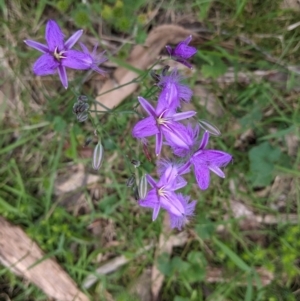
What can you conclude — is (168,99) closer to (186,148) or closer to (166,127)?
(166,127)

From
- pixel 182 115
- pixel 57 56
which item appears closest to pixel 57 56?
pixel 57 56

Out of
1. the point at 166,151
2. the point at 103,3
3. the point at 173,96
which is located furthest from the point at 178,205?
the point at 103,3

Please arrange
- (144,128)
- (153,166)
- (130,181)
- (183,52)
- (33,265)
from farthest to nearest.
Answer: (33,265) < (153,166) < (130,181) < (183,52) < (144,128)

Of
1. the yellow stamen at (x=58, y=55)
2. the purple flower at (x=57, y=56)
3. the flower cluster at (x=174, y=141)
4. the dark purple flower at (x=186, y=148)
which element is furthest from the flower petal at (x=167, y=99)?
the yellow stamen at (x=58, y=55)

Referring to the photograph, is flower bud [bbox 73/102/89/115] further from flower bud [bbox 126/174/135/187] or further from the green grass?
the green grass

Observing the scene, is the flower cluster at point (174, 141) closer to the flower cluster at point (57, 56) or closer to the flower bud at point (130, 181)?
the flower bud at point (130, 181)

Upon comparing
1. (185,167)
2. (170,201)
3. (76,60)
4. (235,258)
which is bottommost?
(235,258)

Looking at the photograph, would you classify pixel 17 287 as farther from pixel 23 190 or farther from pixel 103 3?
pixel 103 3

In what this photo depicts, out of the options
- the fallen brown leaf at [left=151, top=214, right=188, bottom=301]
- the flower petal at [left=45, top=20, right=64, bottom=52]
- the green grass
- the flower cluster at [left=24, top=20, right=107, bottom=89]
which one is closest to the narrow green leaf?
the green grass

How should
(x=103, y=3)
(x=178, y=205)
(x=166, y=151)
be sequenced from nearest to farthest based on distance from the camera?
(x=178, y=205), (x=103, y=3), (x=166, y=151)
